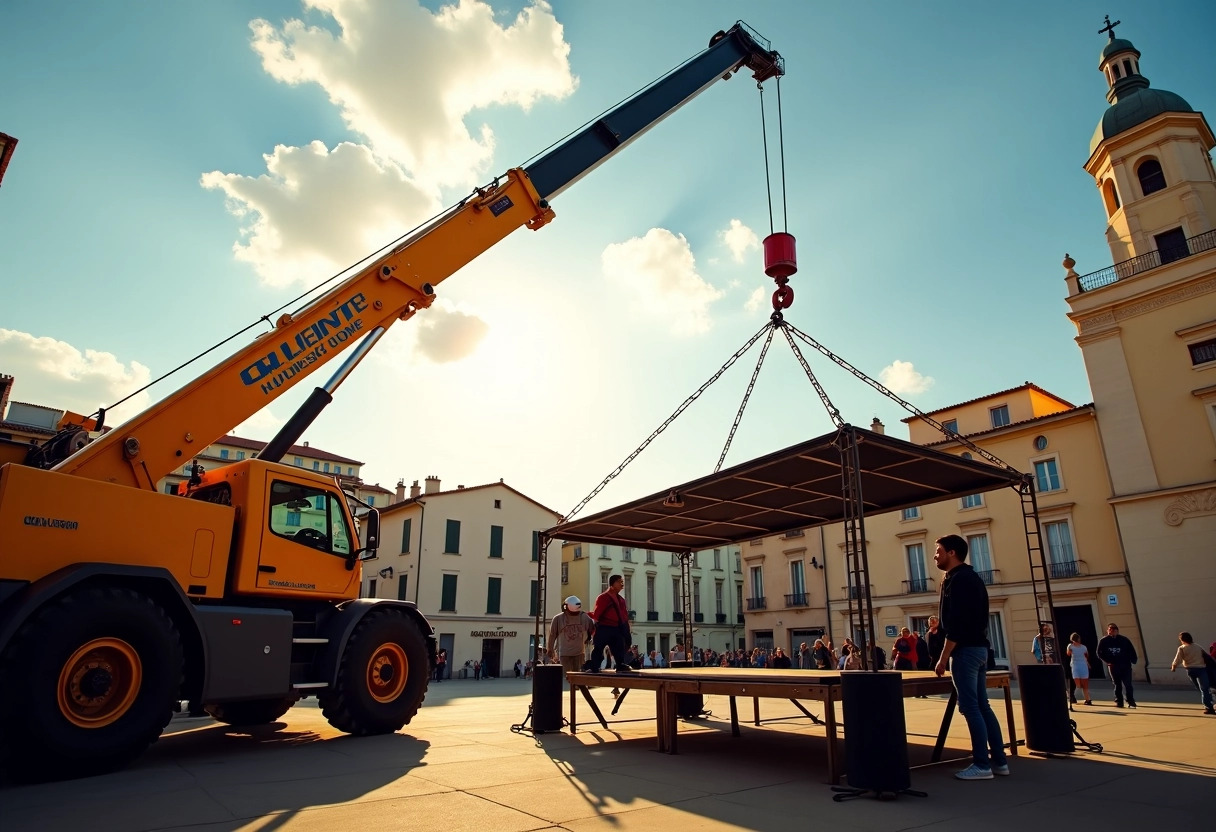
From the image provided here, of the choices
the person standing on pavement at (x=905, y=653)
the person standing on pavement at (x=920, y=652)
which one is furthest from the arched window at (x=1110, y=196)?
the person standing on pavement at (x=905, y=653)

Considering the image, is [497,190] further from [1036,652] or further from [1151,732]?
[1036,652]

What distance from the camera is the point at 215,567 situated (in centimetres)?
784

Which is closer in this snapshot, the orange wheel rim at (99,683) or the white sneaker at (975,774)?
the white sneaker at (975,774)

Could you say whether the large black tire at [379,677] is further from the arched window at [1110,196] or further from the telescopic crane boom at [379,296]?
the arched window at [1110,196]

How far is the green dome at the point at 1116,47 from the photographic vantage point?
30.9 meters

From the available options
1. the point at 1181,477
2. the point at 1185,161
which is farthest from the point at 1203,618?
the point at 1185,161

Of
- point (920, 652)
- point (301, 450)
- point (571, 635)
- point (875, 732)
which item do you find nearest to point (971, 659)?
point (875, 732)

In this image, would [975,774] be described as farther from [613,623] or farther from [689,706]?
[689,706]

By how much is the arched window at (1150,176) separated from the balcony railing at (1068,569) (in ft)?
50.2

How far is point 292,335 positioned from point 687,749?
23.1ft

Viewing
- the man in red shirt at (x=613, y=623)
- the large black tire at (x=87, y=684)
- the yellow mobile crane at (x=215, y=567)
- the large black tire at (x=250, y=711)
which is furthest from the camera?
the man in red shirt at (x=613, y=623)

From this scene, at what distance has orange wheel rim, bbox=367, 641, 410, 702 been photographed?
30.1ft

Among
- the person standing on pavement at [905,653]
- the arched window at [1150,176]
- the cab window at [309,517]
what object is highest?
the arched window at [1150,176]

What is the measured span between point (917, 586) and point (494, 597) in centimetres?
2401
